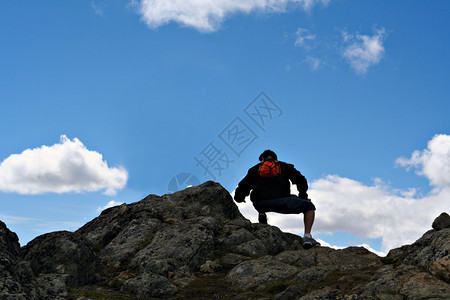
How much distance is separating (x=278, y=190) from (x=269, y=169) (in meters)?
1.10

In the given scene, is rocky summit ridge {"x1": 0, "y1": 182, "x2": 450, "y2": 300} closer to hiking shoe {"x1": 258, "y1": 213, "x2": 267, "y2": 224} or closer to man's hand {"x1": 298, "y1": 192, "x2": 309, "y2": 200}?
hiking shoe {"x1": 258, "y1": 213, "x2": 267, "y2": 224}

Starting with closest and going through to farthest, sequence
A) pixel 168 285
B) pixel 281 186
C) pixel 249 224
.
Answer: pixel 168 285 < pixel 281 186 < pixel 249 224

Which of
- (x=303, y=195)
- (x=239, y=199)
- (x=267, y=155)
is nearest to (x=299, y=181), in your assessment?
(x=303, y=195)

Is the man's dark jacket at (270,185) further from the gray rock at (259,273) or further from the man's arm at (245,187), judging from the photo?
the gray rock at (259,273)

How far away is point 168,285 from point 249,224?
826cm

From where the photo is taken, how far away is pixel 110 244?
1855cm

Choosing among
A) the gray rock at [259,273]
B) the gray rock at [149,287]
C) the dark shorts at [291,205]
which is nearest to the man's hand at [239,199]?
the dark shorts at [291,205]

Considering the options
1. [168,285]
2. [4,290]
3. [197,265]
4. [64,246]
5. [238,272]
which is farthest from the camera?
[197,265]

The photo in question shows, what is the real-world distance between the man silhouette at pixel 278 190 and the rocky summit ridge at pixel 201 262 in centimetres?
140

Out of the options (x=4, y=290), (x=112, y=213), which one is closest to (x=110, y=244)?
(x=112, y=213)

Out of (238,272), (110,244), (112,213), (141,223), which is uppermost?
(112,213)

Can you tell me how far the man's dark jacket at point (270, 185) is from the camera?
17938 mm

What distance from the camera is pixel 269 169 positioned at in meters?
18.0

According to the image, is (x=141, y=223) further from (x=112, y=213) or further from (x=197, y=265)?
(x=197, y=265)
